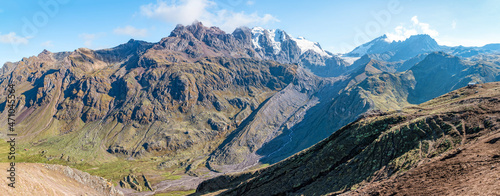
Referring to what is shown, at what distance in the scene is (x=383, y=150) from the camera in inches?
2055

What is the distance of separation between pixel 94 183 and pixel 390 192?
11221 centimetres

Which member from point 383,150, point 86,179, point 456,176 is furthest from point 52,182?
point 456,176

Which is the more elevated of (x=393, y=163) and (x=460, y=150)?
(x=460, y=150)

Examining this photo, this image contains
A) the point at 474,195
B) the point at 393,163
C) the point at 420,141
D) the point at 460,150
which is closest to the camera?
the point at 474,195

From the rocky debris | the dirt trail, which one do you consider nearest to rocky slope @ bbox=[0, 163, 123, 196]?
the rocky debris

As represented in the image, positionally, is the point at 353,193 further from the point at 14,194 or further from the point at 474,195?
the point at 14,194

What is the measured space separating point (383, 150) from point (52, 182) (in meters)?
96.8

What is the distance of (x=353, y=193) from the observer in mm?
41469

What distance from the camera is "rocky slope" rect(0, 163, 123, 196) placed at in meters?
57.9

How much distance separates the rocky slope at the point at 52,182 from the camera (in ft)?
190

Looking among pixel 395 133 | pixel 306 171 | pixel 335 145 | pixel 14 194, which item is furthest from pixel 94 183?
pixel 395 133

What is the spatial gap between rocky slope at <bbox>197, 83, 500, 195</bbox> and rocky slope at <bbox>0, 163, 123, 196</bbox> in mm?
52381

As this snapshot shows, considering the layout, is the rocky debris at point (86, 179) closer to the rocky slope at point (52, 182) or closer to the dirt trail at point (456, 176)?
the rocky slope at point (52, 182)

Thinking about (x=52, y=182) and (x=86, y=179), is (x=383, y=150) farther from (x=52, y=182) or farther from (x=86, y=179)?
(x=86, y=179)
